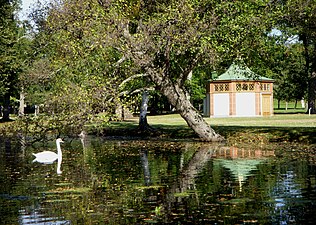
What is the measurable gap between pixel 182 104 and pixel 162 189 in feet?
55.2

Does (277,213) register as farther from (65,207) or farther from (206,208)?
(65,207)

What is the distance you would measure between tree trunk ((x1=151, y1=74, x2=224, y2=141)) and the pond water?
20.9 ft

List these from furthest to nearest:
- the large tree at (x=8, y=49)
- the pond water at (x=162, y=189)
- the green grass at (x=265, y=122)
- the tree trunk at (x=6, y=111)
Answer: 1. the tree trunk at (x=6, y=111)
2. the large tree at (x=8, y=49)
3. the green grass at (x=265, y=122)
4. the pond water at (x=162, y=189)

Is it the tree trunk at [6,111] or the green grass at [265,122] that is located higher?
the tree trunk at [6,111]

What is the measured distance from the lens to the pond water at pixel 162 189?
12.1m

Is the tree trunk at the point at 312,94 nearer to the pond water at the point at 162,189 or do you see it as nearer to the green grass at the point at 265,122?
the green grass at the point at 265,122

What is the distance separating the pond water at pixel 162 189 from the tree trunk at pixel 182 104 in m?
6.36

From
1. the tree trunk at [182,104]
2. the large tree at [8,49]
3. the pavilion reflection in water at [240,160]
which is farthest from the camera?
the large tree at [8,49]

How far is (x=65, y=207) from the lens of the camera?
43.9 ft

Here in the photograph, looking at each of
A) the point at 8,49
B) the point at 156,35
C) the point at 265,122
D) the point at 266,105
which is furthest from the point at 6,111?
the point at 156,35

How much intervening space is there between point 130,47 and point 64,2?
15.0 feet

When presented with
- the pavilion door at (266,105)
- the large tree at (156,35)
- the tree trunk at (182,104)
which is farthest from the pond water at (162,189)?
the pavilion door at (266,105)

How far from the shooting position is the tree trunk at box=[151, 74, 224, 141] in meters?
31.9

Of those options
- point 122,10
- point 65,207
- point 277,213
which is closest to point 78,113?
point 122,10
